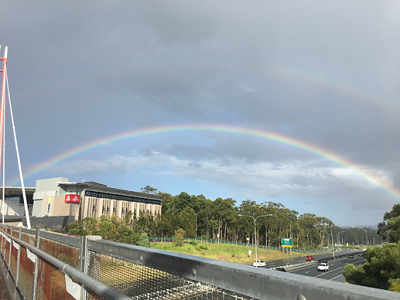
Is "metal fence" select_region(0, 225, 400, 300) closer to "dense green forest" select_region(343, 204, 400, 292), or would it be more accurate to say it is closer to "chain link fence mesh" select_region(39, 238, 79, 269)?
"chain link fence mesh" select_region(39, 238, 79, 269)

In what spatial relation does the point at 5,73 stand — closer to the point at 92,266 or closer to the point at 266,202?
the point at 92,266

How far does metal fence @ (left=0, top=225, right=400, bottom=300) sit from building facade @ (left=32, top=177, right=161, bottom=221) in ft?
226

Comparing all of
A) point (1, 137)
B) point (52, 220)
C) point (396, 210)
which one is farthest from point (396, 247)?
point (52, 220)

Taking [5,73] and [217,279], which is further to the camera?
[5,73]

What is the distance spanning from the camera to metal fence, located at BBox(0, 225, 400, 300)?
1089 millimetres

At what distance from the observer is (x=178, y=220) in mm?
71250

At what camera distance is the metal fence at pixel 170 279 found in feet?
3.57

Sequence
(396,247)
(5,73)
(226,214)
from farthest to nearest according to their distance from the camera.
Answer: (226,214)
(5,73)
(396,247)

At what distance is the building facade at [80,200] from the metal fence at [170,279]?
226 feet

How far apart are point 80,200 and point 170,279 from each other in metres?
78.7

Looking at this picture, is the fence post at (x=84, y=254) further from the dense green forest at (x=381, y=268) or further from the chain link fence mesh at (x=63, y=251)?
the dense green forest at (x=381, y=268)

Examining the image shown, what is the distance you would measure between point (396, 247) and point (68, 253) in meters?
22.1

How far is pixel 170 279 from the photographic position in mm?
1874

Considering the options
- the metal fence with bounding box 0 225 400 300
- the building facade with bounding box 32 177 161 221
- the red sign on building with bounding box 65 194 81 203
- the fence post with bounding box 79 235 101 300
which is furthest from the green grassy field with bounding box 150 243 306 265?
the metal fence with bounding box 0 225 400 300
